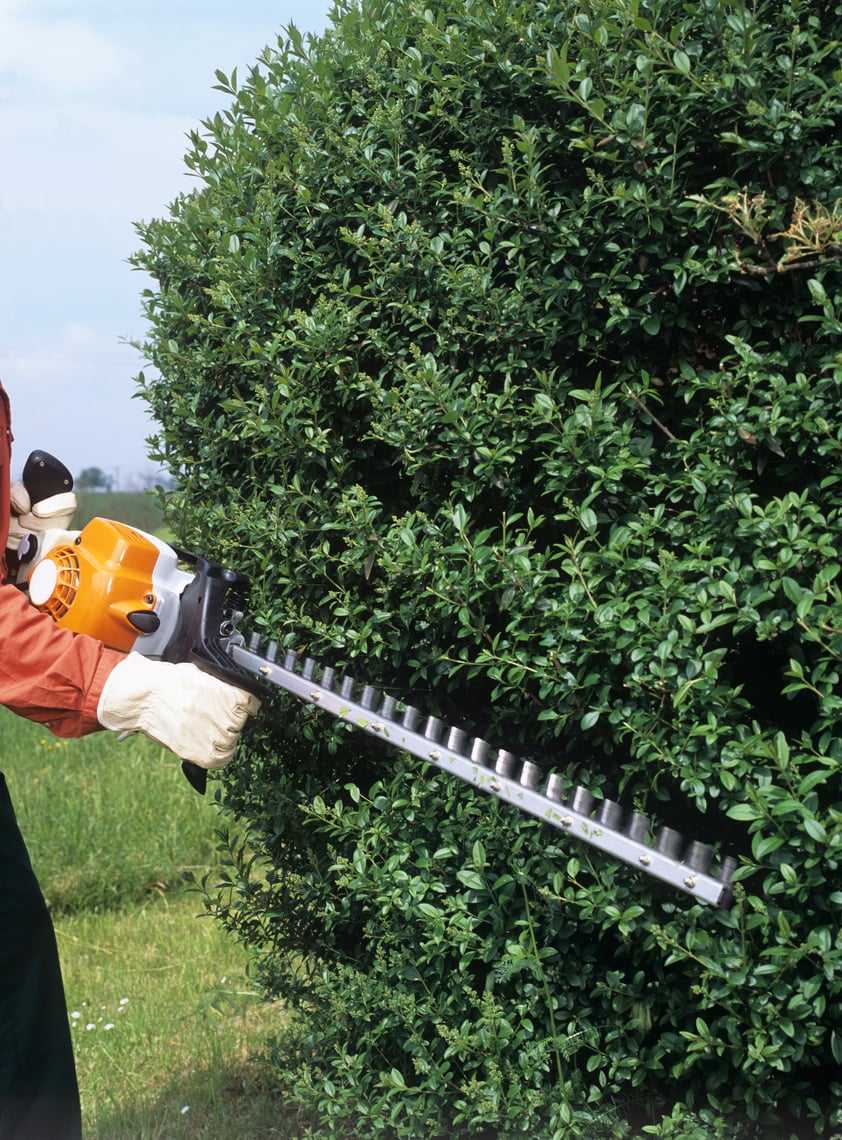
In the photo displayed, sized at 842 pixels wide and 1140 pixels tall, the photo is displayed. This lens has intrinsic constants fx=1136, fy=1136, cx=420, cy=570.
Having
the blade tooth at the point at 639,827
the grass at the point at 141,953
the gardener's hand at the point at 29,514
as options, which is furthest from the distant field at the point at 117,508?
the blade tooth at the point at 639,827

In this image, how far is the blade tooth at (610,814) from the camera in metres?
2.29

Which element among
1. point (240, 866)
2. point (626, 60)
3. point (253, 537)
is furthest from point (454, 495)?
point (240, 866)

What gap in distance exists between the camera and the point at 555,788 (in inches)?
93.2

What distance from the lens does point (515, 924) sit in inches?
99.6

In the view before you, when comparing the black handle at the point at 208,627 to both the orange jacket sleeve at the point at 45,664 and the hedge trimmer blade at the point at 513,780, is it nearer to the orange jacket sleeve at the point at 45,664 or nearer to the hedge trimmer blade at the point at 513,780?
the hedge trimmer blade at the point at 513,780

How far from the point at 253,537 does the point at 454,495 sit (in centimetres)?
55

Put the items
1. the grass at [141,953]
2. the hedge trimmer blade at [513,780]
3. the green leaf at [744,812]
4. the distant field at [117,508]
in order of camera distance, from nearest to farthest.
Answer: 1. the green leaf at [744,812]
2. the hedge trimmer blade at [513,780]
3. the grass at [141,953]
4. the distant field at [117,508]

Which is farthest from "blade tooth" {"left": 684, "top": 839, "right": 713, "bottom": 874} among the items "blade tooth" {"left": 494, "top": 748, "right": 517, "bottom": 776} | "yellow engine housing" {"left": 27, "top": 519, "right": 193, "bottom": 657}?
"yellow engine housing" {"left": 27, "top": 519, "right": 193, "bottom": 657}

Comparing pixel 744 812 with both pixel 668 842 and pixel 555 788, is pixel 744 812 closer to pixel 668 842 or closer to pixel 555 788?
pixel 668 842

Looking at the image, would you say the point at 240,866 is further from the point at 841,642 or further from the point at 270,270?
the point at 841,642

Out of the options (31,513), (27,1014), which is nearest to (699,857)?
(27,1014)

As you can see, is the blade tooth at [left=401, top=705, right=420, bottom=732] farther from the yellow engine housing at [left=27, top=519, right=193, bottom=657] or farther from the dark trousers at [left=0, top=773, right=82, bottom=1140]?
the dark trousers at [left=0, top=773, right=82, bottom=1140]

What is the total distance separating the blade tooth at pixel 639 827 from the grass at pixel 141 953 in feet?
5.53

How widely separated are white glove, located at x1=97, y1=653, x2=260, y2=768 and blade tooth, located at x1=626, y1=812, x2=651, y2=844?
2.80ft
